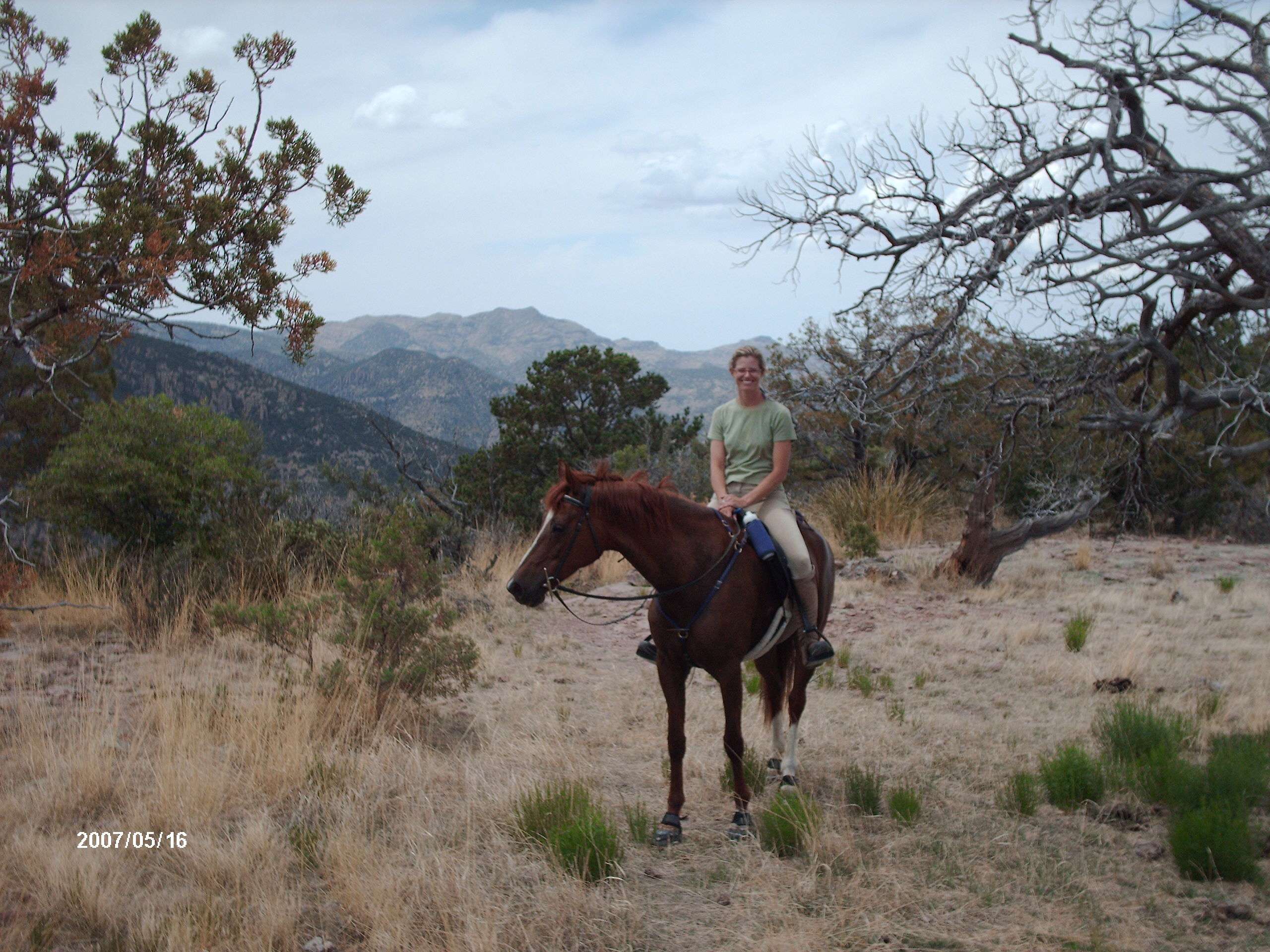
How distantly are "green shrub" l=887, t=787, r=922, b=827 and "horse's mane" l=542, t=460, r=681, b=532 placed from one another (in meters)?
1.93

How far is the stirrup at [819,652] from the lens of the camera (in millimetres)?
5301

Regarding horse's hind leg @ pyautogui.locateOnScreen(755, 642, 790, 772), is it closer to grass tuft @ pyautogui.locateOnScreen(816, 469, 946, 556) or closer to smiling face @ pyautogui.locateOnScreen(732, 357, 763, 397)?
smiling face @ pyautogui.locateOnScreen(732, 357, 763, 397)

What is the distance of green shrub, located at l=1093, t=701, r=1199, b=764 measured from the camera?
522 cm

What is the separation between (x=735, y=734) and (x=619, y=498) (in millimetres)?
1494

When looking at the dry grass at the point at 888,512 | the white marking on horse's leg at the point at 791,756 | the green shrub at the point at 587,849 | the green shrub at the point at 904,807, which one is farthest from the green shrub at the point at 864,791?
the dry grass at the point at 888,512

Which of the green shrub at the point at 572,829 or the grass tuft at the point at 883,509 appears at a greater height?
the grass tuft at the point at 883,509

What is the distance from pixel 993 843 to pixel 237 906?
11.8 ft

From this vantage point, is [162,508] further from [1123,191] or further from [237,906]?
[1123,191]

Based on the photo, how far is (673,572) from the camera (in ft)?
15.4

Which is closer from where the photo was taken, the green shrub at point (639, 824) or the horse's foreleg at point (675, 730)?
the green shrub at point (639, 824)

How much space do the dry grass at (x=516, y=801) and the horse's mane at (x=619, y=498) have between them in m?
1.66

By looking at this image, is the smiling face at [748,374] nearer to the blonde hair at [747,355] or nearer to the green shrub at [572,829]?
the blonde hair at [747,355]

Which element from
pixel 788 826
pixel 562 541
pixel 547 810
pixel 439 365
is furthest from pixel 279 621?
pixel 439 365

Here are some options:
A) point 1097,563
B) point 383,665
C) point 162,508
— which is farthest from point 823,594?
point 1097,563
